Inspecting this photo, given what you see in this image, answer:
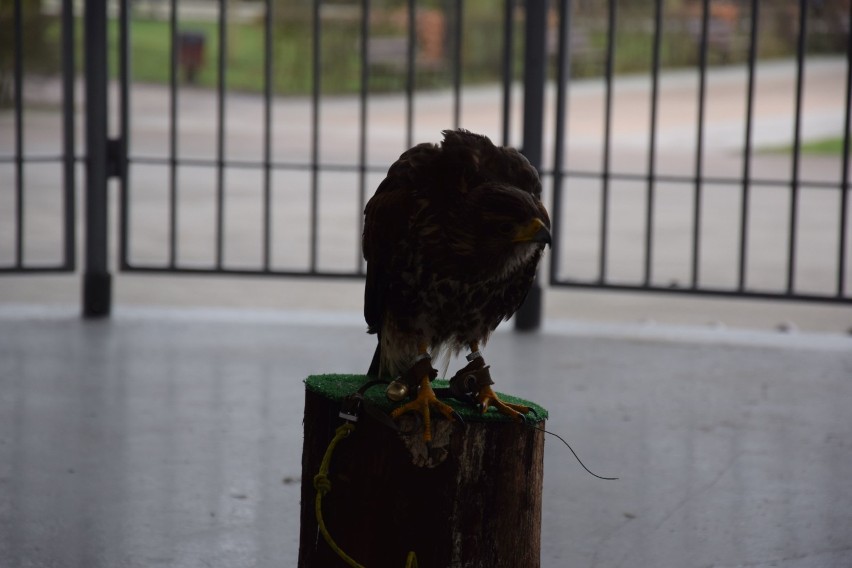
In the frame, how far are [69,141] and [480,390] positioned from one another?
4.07m

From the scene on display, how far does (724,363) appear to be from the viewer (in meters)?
6.05

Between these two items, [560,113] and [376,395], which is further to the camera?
[560,113]

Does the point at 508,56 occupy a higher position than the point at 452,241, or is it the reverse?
the point at 508,56

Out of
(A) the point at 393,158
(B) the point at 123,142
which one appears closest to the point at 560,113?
(B) the point at 123,142

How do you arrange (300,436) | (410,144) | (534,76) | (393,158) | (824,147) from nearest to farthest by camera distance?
(300,436), (410,144), (534,76), (393,158), (824,147)

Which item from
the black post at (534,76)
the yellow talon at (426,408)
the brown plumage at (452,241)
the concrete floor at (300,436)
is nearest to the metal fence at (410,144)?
the black post at (534,76)

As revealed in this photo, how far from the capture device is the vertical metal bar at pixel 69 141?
621cm

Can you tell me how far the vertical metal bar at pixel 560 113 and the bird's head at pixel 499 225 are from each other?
A: 3.45 metres

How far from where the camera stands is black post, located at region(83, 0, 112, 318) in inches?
246

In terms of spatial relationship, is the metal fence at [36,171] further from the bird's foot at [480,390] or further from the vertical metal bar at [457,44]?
the bird's foot at [480,390]

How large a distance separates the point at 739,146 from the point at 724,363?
15.5m

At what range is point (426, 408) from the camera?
276 centimetres

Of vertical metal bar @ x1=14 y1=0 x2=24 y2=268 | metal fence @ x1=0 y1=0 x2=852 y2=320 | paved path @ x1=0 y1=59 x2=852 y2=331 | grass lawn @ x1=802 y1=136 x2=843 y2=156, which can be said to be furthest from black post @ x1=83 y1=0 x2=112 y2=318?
grass lawn @ x1=802 y1=136 x2=843 y2=156

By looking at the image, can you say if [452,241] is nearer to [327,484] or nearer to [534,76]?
[327,484]
